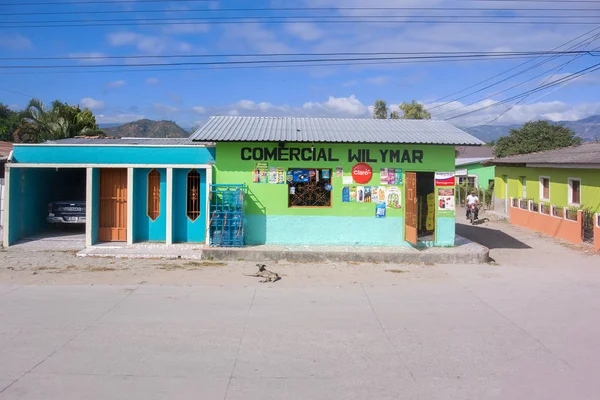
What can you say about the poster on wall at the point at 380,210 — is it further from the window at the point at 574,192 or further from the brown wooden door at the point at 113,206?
the window at the point at 574,192

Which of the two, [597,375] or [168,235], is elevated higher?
[168,235]

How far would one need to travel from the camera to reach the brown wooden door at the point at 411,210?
A: 13219 mm

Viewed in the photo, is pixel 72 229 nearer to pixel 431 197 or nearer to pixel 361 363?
pixel 431 197

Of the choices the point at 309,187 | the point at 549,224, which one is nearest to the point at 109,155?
the point at 309,187

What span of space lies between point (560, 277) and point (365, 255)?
14.4 feet

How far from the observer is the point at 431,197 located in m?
16.3

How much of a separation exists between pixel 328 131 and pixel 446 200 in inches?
146

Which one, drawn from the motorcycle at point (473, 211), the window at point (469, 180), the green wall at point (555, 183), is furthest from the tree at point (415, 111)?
the motorcycle at point (473, 211)

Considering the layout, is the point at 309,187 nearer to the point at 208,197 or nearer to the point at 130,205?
the point at 208,197

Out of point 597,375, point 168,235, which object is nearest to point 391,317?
point 597,375

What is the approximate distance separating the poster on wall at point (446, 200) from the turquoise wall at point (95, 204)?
30.4ft

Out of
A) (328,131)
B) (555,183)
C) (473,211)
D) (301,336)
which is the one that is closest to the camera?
(301,336)

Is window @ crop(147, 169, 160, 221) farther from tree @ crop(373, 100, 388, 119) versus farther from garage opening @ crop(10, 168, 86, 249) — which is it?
tree @ crop(373, 100, 388, 119)

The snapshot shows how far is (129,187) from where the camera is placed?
553 inches
